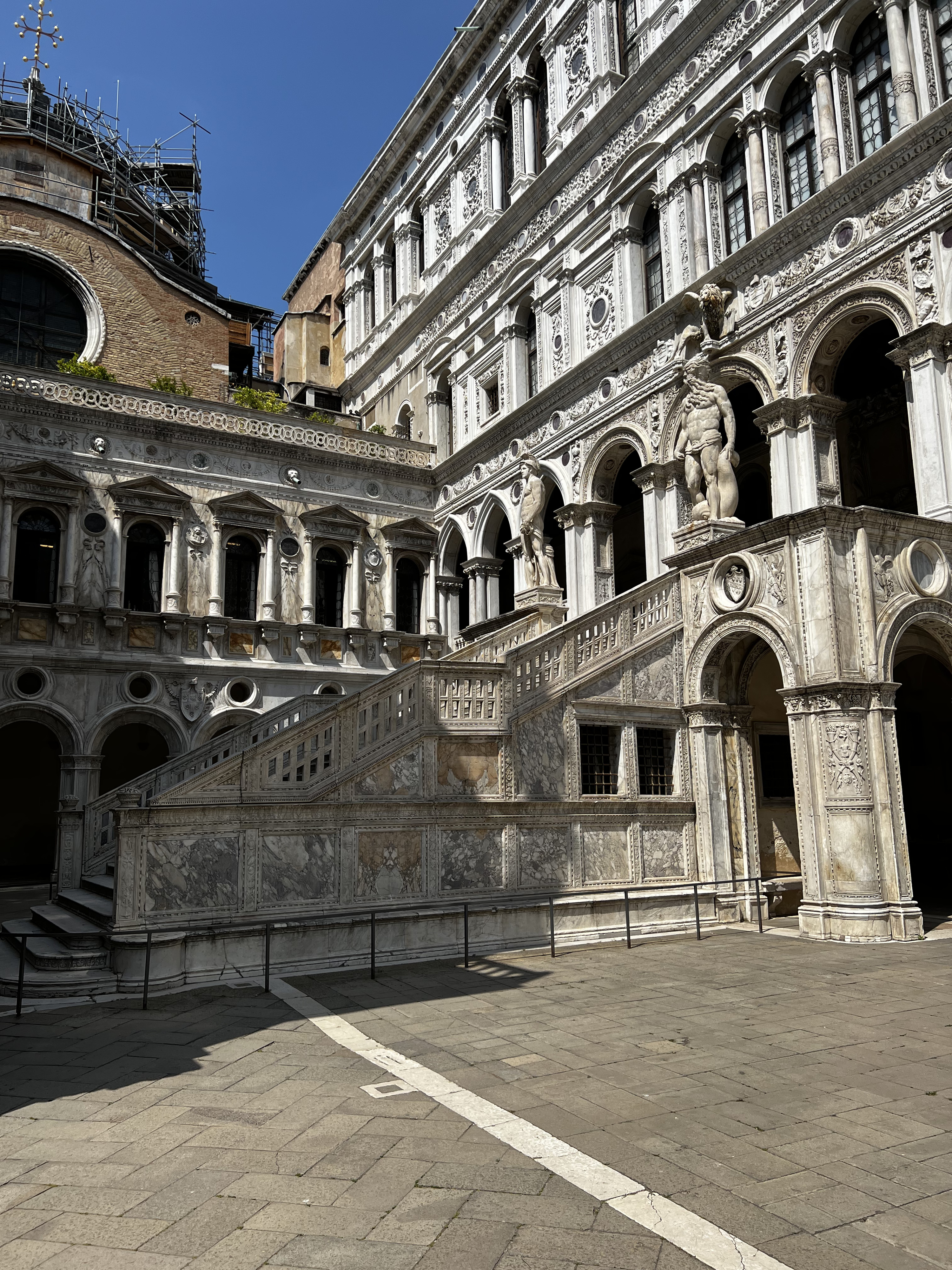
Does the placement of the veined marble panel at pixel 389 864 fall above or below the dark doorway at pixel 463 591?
below

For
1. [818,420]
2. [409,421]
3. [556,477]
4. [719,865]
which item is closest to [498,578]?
[556,477]

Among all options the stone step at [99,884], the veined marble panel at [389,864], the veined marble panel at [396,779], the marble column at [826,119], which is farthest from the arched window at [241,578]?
the marble column at [826,119]

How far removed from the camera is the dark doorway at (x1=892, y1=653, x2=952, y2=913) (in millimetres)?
18672

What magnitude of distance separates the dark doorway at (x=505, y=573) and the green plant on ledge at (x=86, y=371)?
10594 millimetres

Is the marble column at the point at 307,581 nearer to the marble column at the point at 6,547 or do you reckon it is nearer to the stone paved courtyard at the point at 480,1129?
the marble column at the point at 6,547

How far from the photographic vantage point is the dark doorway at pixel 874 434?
19844 millimetres

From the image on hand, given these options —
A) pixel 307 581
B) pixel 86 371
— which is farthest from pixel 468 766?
pixel 86 371

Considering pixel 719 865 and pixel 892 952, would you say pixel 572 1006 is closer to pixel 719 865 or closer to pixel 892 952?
pixel 892 952

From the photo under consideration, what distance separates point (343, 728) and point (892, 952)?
6.89 metres

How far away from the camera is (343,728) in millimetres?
12086

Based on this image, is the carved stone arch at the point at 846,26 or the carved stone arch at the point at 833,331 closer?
the carved stone arch at the point at 833,331

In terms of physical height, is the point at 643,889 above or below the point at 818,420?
below

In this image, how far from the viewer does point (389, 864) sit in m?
12.1

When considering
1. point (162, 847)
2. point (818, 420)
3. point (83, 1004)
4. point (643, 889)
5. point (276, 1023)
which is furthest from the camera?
point (818, 420)
